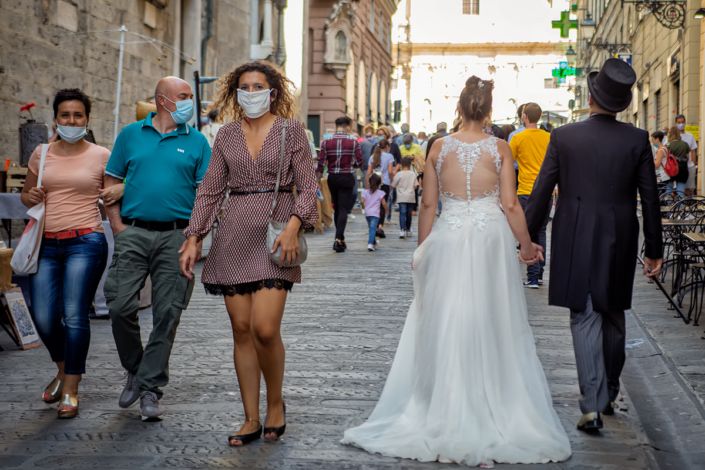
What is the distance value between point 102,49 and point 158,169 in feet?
38.9

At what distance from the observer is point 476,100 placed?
5.81 metres

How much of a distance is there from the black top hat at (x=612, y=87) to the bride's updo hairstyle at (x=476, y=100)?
1.84 ft

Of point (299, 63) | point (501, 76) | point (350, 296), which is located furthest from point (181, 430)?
point (501, 76)

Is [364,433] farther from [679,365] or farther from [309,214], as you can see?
[679,365]

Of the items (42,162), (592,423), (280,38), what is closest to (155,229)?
(42,162)

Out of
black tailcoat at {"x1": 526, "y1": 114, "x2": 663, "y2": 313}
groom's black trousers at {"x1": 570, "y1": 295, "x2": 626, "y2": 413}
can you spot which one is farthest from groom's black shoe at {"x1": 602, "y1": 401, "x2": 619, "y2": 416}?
black tailcoat at {"x1": 526, "y1": 114, "x2": 663, "y2": 313}

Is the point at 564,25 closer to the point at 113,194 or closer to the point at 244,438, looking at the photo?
the point at 113,194

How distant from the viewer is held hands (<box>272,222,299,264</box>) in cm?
534

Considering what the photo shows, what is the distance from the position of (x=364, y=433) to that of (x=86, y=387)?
2160 mm

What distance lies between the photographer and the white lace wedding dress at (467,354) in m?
5.27

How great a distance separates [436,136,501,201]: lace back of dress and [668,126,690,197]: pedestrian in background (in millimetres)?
14556

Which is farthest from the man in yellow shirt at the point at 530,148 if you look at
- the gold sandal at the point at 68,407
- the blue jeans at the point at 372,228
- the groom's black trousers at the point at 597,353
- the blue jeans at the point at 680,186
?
the blue jeans at the point at 680,186

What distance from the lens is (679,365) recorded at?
747cm

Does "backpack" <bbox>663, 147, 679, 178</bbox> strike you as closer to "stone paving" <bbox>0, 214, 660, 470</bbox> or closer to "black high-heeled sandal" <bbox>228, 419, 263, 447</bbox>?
"stone paving" <bbox>0, 214, 660, 470</bbox>
